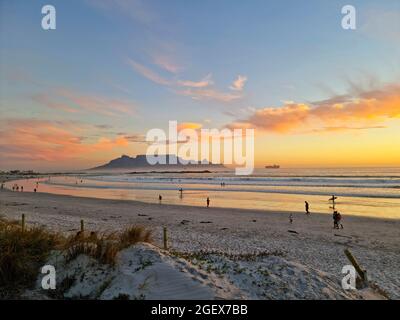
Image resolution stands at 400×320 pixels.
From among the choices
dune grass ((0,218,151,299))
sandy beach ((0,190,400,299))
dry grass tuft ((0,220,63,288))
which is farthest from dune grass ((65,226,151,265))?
sandy beach ((0,190,400,299))

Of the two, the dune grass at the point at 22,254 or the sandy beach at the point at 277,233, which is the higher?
the dune grass at the point at 22,254

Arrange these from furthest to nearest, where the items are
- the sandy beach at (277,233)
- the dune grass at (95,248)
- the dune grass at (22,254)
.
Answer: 1. the sandy beach at (277,233)
2. the dune grass at (95,248)
3. the dune grass at (22,254)

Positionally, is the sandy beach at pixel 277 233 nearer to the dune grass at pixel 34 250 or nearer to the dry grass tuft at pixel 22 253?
the dune grass at pixel 34 250

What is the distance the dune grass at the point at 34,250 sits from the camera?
7.55 metres

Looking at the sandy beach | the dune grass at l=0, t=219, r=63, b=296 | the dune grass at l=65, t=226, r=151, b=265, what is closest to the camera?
the dune grass at l=0, t=219, r=63, b=296

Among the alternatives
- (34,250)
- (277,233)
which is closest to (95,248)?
(34,250)

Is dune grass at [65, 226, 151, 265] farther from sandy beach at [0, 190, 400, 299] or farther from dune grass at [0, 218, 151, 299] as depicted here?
sandy beach at [0, 190, 400, 299]

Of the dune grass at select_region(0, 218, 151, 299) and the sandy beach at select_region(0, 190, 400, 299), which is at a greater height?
the dune grass at select_region(0, 218, 151, 299)

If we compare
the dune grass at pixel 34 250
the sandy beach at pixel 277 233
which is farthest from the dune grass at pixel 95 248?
the sandy beach at pixel 277 233

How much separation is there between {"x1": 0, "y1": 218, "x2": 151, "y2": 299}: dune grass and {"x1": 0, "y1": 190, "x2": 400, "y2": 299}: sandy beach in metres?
5.70

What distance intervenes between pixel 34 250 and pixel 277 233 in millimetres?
15420

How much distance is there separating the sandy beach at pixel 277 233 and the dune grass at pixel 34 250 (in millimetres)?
5698

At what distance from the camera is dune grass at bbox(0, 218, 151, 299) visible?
7.55m
